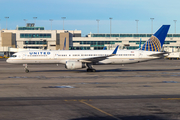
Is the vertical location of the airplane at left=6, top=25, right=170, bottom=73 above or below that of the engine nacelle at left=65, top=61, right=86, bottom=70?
above

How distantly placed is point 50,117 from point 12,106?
4.00m

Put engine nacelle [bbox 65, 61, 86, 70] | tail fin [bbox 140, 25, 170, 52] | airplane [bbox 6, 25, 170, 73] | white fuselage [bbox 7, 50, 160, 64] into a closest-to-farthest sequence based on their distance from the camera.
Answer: engine nacelle [bbox 65, 61, 86, 70] < airplane [bbox 6, 25, 170, 73] < white fuselage [bbox 7, 50, 160, 64] < tail fin [bbox 140, 25, 170, 52]

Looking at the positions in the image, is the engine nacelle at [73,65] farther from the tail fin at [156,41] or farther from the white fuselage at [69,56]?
the tail fin at [156,41]

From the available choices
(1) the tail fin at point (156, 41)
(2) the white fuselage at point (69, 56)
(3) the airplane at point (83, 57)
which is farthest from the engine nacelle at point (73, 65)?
(1) the tail fin at point (156, 41)

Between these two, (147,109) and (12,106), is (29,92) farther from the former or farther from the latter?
(147,109)

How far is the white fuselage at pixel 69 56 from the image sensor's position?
44.1 m

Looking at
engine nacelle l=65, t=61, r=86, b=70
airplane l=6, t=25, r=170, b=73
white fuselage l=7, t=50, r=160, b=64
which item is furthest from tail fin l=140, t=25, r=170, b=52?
engine nacelle l=65, t=61, r=86, b=70

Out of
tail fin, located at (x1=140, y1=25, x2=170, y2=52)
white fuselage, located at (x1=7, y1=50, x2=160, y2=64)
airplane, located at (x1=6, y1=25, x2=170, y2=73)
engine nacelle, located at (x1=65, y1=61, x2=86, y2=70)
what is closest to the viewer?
engine nacelle, located at (x1=65, y1=61, x2=86, y2=70)

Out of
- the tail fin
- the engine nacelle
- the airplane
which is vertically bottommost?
the engine nacelle

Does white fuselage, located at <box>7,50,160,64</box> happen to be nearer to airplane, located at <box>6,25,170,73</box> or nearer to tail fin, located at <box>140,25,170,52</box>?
airplane, located at <box>6,25,170,73</box>

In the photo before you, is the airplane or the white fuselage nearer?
the airplane

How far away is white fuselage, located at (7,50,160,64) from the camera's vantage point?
4409cm

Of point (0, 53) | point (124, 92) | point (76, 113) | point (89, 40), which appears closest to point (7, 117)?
point (76, 113)

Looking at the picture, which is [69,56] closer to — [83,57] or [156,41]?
[83,57]
